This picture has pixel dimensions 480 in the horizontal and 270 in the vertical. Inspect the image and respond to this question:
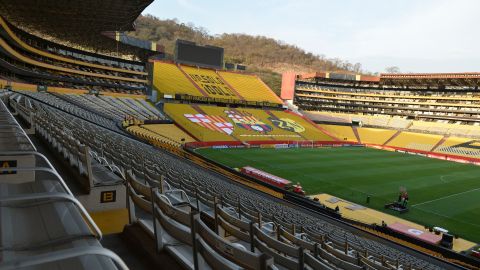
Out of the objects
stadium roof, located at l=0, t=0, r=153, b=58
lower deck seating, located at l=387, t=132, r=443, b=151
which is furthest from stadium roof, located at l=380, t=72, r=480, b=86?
stadium roof, located at l=0, t=0, r=153, b=58

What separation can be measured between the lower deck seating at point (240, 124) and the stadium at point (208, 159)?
46cm

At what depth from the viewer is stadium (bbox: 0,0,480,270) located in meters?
3.01

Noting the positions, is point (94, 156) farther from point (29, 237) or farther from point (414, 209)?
point (414, 209)

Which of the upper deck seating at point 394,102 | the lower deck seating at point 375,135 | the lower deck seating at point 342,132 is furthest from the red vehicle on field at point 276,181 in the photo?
Answer: the upper deck seating at point 394,102

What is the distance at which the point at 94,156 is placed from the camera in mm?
8062

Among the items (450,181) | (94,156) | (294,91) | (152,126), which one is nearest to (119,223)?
(94,156)

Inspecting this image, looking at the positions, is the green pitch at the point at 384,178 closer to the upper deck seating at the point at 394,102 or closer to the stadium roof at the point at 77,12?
the stadium roof at the point at 77,12

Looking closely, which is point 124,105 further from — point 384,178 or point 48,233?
point 48,233

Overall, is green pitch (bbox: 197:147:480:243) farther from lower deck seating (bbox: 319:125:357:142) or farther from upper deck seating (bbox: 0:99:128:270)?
upper deck seating (bbox: 0:99:128:270)

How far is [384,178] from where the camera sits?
35.3 meters

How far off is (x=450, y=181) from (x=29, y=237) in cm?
4256

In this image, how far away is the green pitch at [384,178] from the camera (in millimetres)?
24594

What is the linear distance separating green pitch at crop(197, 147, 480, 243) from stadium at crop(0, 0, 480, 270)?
0.30 metres

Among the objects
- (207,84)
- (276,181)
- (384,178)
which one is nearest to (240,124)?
(207,84)
